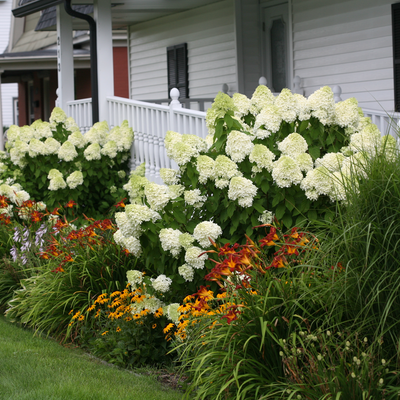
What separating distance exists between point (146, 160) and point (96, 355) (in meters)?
4.31

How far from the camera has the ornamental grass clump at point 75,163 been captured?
28.9 ft

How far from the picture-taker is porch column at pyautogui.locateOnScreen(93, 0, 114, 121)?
32.0 feet

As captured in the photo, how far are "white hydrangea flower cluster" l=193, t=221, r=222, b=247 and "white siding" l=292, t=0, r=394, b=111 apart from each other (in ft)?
16.1

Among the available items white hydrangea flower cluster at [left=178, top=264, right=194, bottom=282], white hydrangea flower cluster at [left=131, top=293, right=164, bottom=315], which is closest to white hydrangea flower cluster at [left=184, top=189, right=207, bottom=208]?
white hydrangea flower cluster at [left=178, top=264, right=194, bottom=282]

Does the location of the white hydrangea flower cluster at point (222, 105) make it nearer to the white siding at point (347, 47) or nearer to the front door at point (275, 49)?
the white siding at point (347, 47)

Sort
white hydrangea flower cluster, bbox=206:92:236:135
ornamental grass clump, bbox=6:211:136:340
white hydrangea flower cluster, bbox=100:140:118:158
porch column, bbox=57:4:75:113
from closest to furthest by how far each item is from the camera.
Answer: white hydrangea flower cluster, bbox=206:92:236:135
ornamental grass clump, bbox=6:211:136:340
white hydrangea flower cluster, bbox=100:140:118:158
porch column, bbox=57:4:75:113

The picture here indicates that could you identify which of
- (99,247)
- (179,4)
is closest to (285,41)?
(179,4)

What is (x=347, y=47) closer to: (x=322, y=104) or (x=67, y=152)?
(x=322, y=104)

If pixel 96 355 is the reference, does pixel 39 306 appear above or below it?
above

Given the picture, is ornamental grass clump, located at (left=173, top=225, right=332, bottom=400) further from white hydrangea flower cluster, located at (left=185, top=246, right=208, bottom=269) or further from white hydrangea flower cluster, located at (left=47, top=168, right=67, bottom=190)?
white hydrangea flower cluster, located at (left=47, top=168, right=67, bottom=190)

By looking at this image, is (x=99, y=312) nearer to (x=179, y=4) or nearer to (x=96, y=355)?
(x=96, y=355)

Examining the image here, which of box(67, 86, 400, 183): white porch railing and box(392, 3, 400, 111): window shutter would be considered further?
box(392, 3, 400, 111): window shutter

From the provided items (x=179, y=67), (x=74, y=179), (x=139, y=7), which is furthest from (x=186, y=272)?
(x=179, y=67)

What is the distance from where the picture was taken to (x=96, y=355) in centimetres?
517
